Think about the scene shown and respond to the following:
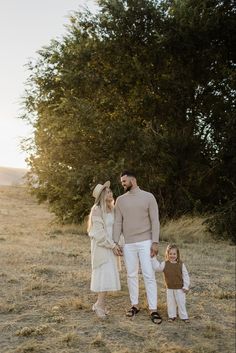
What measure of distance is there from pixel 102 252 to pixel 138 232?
24.2 inches

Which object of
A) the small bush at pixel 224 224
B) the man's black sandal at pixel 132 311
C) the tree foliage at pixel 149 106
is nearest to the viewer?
the man's black sandal at pixel 132 311

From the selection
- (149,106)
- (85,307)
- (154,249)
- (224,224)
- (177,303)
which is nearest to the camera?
(154,249)

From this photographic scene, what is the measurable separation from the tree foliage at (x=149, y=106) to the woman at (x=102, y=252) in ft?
31.0

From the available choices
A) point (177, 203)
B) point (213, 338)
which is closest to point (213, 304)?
point (213, 338)

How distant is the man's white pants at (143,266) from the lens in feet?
25.7

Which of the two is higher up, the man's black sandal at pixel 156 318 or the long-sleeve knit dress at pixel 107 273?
the long-sleeve knit dress at pixel 107 273

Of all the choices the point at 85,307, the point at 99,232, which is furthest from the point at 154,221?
the point at 85,307

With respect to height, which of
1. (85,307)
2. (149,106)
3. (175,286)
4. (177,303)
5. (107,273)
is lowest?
(85,307)

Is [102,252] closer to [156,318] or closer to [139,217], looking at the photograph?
[139,217]

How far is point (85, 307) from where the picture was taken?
8453mm

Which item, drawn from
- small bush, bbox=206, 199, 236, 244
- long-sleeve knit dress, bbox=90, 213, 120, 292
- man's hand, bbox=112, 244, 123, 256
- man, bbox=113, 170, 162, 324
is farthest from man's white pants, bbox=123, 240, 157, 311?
small bush, bbox=206, 199, 236, 244

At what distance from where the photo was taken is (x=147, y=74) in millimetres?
A: 18312

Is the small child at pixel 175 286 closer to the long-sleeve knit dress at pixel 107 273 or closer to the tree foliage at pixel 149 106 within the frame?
the long-sleeve knit dress at pixel 107 273

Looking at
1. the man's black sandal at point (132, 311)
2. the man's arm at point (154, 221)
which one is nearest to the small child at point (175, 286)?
the man's arm at point (154, 221)
